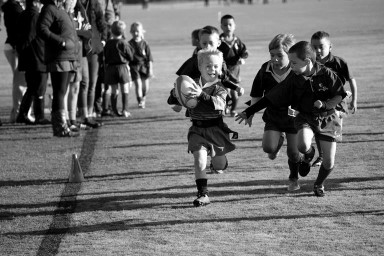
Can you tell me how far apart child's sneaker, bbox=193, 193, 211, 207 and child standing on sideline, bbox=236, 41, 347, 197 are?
0.83m

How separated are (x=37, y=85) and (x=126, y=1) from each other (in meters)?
78.4

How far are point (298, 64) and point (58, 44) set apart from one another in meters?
5.54

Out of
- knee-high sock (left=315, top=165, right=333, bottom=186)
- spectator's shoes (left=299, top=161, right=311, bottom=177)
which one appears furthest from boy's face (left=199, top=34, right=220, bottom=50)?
knee-high sock (left=315, top=165, right=333, bottom=186)

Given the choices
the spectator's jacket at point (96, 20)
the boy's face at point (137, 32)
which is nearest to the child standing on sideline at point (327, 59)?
the spectator's jacket at point (96, 20)

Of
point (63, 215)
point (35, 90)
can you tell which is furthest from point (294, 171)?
point (35, 90)

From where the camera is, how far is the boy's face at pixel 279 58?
9.14 meters

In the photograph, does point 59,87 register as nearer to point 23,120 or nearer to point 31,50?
point 31,50

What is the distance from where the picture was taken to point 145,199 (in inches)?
354

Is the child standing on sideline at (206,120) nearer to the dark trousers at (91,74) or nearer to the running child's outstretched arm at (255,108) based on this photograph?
the running child's outstretched arm at (255,108)

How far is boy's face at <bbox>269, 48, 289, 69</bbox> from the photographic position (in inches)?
360

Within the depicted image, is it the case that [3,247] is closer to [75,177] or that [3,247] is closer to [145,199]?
[145,199]

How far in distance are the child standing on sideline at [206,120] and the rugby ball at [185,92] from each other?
0.06 m

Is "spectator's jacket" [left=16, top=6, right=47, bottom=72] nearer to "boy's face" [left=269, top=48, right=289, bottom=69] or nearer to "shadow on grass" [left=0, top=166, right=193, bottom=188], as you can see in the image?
"shadow on grass" [left=0, top=166, right=193, bottom=188]

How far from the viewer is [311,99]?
8508mm
